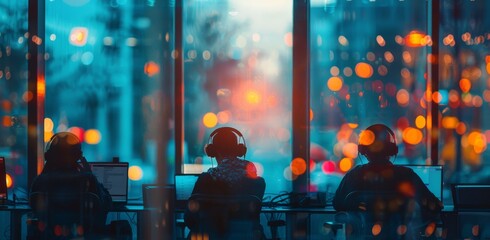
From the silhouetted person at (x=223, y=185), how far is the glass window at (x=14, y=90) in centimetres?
244

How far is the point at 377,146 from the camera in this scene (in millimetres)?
5168

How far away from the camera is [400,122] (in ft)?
22.4

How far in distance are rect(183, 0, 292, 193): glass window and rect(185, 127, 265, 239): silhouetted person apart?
1.29m

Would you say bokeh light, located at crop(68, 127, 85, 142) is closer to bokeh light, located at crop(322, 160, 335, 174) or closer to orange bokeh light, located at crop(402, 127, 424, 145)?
bokeh light, located at crop(322, 160, 335, 174)

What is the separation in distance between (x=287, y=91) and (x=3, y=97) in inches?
116

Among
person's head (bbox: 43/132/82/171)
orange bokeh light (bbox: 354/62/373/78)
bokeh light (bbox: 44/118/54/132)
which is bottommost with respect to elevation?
person's head (bbox: 43/132/82/171)

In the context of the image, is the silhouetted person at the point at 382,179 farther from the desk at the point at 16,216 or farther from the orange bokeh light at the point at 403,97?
the desk at the point at 16,216

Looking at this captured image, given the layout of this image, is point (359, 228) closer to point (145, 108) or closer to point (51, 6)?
point (145, 108)

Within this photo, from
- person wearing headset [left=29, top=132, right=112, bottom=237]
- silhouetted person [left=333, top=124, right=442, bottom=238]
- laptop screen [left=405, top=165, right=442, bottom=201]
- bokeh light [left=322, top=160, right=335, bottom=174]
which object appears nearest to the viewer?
silhouetted person [left=333, top=124, right=442, bottom=238]

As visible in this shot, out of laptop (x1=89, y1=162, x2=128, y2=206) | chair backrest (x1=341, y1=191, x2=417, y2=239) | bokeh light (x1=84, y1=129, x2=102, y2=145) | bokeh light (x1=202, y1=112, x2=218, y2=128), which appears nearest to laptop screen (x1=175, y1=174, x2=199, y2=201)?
laptop (x1=89, y1=162, x2=128, y2=206)

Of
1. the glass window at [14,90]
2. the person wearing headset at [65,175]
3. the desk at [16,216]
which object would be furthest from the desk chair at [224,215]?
the glass window at [14,90]

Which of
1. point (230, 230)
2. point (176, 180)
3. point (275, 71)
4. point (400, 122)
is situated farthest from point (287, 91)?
point (230, 230)

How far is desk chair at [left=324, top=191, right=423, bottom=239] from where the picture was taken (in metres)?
4.25

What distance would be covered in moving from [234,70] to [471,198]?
104 inches
